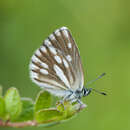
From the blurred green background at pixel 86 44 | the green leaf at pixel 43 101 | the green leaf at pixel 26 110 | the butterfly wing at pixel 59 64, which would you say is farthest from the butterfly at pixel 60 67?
the blurred green background at pixel 86 44

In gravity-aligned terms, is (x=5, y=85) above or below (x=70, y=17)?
below

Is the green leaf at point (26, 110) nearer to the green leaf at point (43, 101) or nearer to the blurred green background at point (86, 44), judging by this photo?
the green leaf at point (43, 101)

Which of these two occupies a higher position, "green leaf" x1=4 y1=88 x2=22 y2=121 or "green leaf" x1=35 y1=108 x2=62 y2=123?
"green leaf" x1=4 y1=88 x2=22 y2=121

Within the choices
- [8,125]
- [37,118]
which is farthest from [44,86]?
[8,125]

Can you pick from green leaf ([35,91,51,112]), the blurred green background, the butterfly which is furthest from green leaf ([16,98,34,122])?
the blurred green background

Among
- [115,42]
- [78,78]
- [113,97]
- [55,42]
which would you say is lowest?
[113,97]

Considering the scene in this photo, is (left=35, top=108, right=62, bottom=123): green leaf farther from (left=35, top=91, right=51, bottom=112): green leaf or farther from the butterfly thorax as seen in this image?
the butterfly thorax

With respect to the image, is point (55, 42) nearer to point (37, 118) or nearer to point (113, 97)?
point (37, 118)
